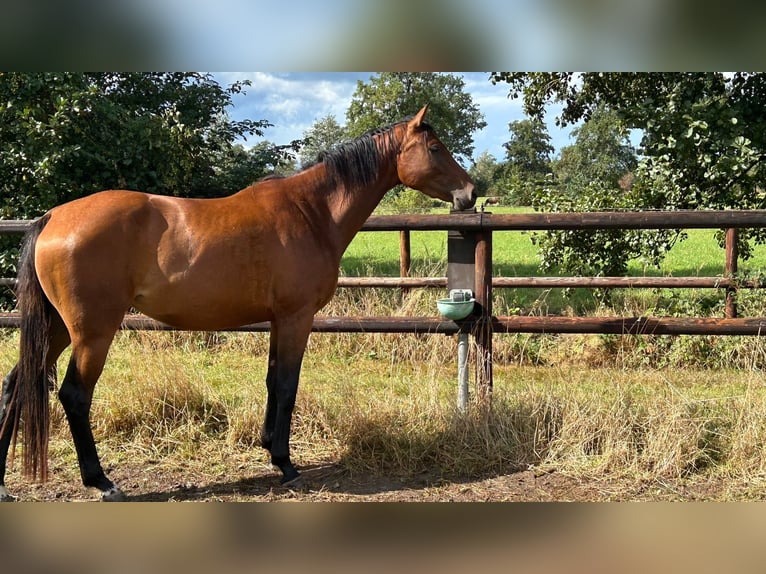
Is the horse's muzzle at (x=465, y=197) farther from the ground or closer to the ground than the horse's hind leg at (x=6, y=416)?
farther from the ground

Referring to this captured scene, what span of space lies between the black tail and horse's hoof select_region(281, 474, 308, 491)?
1.27 m

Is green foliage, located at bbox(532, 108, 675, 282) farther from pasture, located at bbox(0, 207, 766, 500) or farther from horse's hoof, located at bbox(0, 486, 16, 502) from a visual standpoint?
horse's hoof, located at bbox(0, 486, 16, 502)

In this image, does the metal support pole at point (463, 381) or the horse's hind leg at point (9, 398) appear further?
the metal support pole at point (463, 381)

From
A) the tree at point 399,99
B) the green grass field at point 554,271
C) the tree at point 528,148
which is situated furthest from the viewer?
the tree at point 528,148

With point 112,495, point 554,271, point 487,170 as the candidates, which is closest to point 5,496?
point 112,495

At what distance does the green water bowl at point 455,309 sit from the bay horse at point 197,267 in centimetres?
68

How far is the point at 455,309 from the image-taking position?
3.81 meters

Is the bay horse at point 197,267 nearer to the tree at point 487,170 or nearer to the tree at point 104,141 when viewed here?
the tree at point 104,141

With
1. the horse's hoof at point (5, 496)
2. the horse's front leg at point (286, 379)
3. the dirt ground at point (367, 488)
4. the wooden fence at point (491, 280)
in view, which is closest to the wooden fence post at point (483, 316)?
the wooden fence at point (491, 280)

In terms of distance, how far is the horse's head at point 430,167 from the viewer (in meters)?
3.51

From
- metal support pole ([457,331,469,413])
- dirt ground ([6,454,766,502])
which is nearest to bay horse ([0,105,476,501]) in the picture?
dirt ground ([6,454,766,502])

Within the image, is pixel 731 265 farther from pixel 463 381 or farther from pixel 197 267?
pixel 197 267

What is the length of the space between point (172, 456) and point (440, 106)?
39.8m
